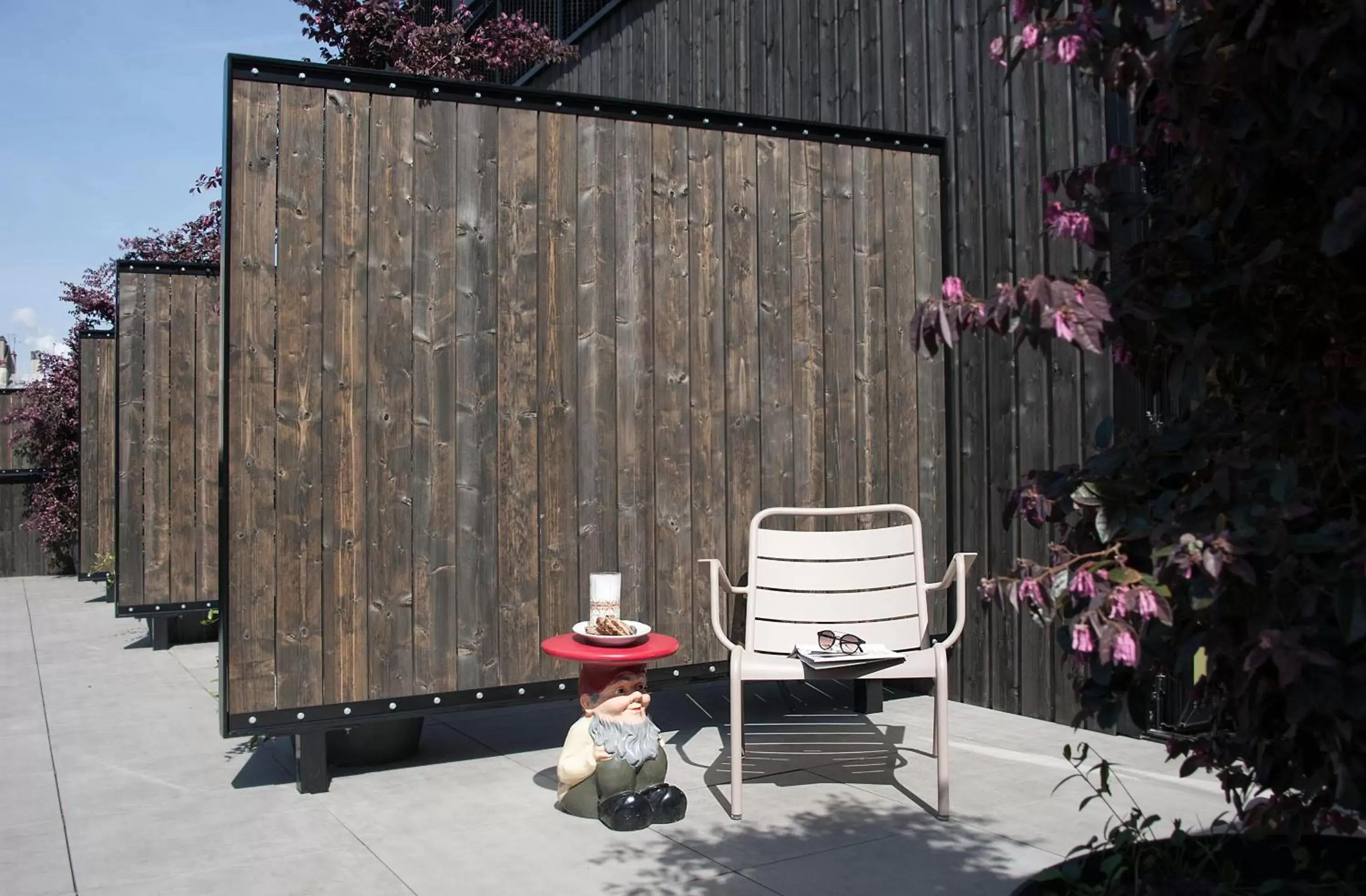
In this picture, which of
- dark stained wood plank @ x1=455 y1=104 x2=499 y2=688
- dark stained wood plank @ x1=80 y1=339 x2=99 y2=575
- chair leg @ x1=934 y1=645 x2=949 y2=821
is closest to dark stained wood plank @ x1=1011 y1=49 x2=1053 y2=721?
chair leg @ x1=934 y1=645 x2=949 y2=821

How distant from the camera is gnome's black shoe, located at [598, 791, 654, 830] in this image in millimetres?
3041

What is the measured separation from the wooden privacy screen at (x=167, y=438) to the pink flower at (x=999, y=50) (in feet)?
19.8

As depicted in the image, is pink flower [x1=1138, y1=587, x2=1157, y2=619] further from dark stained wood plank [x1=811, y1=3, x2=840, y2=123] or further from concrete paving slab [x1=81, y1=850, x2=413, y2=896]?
dark stained wood plank [x1=811, y1=3, x2=840, y2=123]

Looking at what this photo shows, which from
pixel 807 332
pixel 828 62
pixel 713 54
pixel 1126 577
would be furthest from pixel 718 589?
pixel 713 54

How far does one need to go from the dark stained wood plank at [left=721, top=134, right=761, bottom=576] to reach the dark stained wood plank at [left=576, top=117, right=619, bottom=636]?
45 cm

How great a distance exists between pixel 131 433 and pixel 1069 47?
6376 millimetres

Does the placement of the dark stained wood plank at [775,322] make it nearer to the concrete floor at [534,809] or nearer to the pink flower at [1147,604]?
the concrete floor at [534,809]

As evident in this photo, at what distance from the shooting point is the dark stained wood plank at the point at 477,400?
3715 mm

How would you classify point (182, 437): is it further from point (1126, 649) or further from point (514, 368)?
point (1126, 649)

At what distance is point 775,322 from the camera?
14.1 ft

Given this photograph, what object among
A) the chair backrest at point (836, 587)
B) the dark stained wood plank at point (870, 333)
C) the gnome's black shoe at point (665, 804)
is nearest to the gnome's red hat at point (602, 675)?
the gnome's black shoe at point (665, 804)

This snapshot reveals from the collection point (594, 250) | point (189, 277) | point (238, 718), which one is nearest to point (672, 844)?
point (238, 718)

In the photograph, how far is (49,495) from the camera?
1139cm

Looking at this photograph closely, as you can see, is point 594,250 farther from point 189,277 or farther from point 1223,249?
point 189,277
